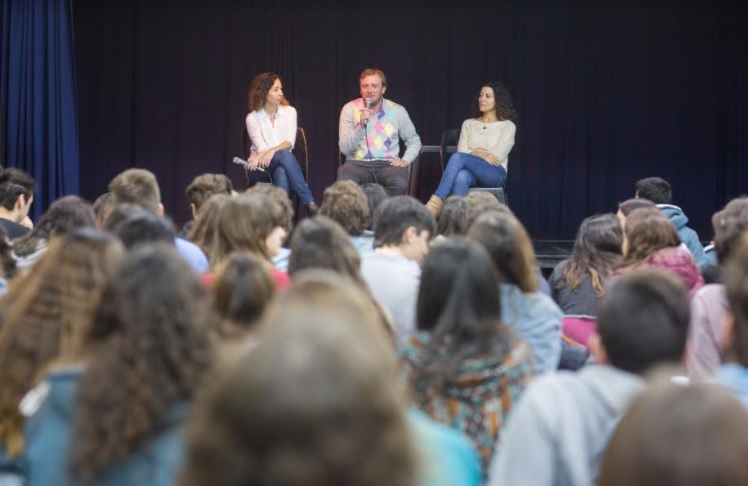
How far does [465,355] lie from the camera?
6.79 ft

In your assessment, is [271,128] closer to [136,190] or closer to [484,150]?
[484,150]

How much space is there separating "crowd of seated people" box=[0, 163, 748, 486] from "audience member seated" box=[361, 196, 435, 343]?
1 cm

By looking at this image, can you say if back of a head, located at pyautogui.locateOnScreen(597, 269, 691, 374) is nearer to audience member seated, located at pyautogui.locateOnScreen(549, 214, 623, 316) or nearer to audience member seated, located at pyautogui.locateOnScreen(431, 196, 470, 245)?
audience member seated, located at pyautogui.locateOnScreen(549, 214, 623, 316)

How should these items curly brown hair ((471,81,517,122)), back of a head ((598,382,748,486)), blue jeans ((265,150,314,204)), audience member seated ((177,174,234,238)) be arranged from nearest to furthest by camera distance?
back of a head ((598,382,748,486)) < audience member seated ((177,174,234,238)) < blue jeans ((265,150,314,204)) < curly brown hair ((471,81,517,122))

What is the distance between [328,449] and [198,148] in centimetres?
908

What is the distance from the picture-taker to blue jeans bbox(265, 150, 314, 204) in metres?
7.24

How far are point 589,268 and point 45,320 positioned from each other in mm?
2396

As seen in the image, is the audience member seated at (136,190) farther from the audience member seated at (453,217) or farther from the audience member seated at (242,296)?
the audience member seated at (242,296)

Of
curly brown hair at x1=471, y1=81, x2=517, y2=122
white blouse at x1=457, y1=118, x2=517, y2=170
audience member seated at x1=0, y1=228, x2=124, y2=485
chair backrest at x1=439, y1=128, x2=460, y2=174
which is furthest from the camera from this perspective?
chair backrest at x1=439, y1=128, x2=460, y2=174

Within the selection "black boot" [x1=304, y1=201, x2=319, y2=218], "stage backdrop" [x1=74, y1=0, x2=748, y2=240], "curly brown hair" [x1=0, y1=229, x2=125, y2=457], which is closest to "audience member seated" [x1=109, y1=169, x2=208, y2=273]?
"curly brown hair" [x1=0, y1=229, x2=125, y2=457]

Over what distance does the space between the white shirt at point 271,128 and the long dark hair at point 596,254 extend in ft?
12.5

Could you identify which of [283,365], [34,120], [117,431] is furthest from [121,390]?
[34,120]

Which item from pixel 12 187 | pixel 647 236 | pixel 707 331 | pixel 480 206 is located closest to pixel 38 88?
pixel 12 187

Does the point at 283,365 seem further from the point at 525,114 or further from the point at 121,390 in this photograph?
the point at 525,114
